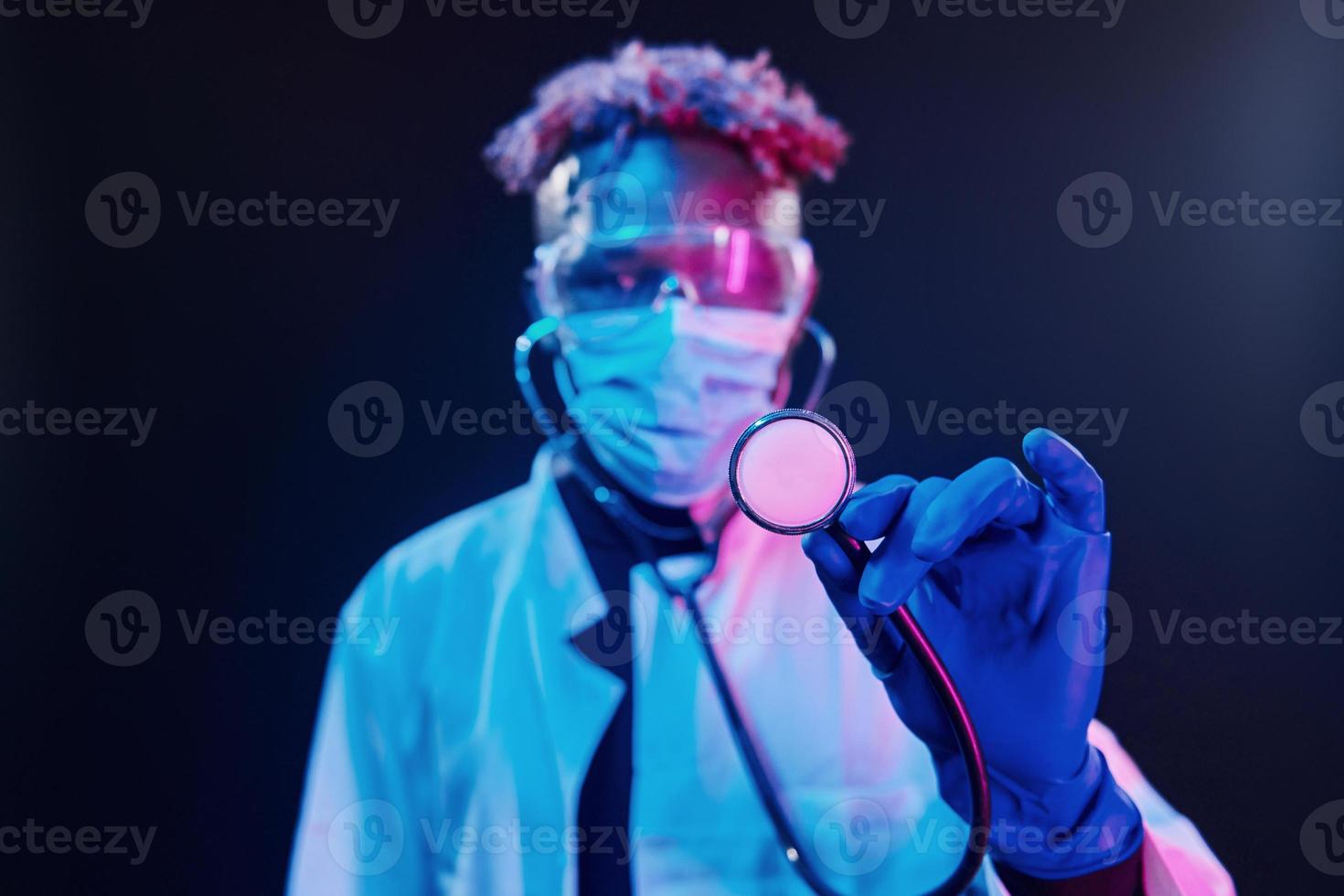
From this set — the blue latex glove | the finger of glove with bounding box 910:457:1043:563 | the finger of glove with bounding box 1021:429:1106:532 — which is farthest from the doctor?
the finger of glove with bounding box 910:457:1043:563

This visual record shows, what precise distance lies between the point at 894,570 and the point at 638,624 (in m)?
0.59

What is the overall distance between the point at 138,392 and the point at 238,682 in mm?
499

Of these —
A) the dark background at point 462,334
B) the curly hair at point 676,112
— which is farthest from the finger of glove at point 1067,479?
the curly hair at point 676,112

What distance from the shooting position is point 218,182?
162 cm

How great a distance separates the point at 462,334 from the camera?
159cm

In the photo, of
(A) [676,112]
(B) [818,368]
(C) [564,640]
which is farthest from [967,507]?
A: (A) [676,112]

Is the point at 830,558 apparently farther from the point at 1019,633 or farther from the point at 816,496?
the point at 1019,633

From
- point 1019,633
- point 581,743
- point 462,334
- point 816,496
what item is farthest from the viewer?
point 462,334

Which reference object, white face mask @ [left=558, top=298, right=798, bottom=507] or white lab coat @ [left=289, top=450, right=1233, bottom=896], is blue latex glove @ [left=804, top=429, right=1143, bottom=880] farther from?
white face mask @ [left=558, top=298, right=798, bottom=507]

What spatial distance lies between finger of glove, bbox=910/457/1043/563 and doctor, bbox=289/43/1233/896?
1.37ft

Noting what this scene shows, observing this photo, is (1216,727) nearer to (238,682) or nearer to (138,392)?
(238,682)

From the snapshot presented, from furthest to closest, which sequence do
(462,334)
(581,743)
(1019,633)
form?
1. (462,334)
2. (581,743)
3. (1019,633)

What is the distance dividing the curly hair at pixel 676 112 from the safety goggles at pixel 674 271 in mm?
120

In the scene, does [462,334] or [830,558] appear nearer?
[830,558]
